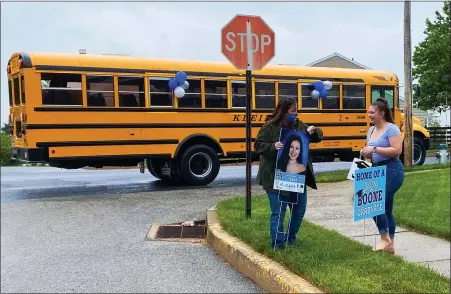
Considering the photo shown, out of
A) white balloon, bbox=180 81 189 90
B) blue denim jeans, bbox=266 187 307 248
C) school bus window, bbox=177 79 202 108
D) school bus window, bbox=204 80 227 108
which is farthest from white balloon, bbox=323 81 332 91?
blue denim jeans, bbox=266 187 307 248

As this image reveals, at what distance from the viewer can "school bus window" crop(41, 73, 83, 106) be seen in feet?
31.8

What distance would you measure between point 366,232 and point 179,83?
6029 millimetres

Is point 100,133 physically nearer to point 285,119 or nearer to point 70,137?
point 70,137

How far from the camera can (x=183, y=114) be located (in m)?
11.0

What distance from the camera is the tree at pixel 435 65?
2825 centimetres

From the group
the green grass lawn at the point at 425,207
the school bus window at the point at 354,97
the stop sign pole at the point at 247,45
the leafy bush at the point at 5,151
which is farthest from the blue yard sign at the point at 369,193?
the school bus window at the point at 354,97

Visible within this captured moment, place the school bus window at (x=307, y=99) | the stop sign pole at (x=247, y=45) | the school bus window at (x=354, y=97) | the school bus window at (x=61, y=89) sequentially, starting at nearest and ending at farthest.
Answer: the stop sign pole at (x=247, y=45) → the school bus window at (x=61, y=89) → the school bus window at (x=307, y=99) → the school bus window at (x=354, y=97)

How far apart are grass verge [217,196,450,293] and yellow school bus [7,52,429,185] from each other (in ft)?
16.9

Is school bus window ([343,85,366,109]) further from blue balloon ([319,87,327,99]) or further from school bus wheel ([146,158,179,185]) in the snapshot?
school bus wheel ([146,158,179,185])

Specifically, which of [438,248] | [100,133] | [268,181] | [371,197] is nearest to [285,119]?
[268,181]

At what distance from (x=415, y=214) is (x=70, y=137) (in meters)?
6.53

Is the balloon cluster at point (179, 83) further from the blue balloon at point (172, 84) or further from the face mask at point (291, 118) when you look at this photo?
the face mask at point (291, 118)

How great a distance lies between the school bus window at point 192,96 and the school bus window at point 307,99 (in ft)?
8.81

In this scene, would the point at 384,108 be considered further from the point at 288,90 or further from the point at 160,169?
the point at 160,169
